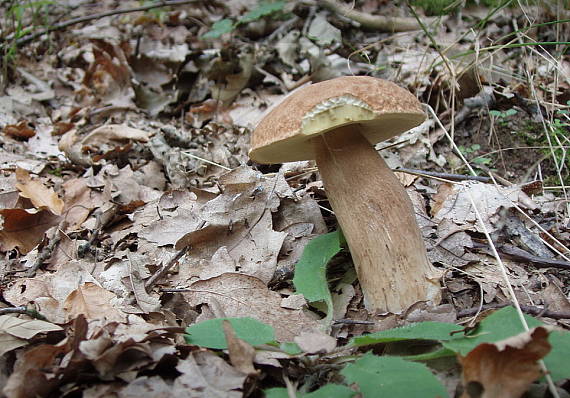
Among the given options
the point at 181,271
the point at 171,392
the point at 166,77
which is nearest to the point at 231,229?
the point at 181,271

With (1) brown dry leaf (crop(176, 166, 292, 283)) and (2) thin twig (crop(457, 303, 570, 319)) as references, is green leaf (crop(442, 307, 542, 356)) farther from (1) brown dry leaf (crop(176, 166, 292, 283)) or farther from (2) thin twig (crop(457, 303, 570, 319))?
(1) brown dry leaf (crop(176, 166, 292, 283))

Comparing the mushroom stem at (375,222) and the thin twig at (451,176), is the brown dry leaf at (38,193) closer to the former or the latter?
the mushroom stem at (375,222)

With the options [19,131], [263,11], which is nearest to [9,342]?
[19,131]

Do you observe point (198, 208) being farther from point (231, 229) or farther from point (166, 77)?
point (166, 77)

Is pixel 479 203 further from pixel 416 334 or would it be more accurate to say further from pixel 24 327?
pixel 24 327

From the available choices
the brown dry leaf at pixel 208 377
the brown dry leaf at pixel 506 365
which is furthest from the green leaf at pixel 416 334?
the brown dry leaf at pixel 208 377

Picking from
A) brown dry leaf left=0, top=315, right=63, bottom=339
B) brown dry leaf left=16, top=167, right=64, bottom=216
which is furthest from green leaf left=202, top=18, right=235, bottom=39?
brown dry leaf left=0, top=315, right=63, bottom=339
